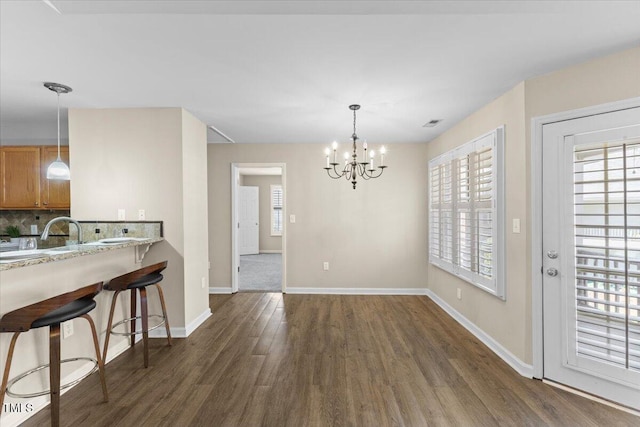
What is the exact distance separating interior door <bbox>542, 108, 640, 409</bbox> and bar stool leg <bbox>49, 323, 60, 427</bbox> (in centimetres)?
349

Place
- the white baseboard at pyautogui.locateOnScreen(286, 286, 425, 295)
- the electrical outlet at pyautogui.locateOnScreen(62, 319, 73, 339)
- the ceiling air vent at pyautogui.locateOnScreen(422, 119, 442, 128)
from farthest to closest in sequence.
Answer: the white baseboard at pyautogui.locateOnScreen(286, 286, 425, 295) < the ceiling air vent at pyautogui.locateOnScreen(422, 119, 442, 128) < the electrical outlet at pyautogui.locateOnScreen(62, 319, 73, 339)

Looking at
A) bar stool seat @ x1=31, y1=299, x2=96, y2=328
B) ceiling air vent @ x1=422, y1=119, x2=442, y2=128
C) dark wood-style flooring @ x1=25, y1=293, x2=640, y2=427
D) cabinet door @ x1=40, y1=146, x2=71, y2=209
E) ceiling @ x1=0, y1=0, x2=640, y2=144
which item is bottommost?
dark wood-style flooring @ x1=25, y1=293, x2=640, y2=427

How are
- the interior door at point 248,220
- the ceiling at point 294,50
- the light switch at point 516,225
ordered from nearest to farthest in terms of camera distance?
the ceiling at point 294,50, the light switch at point 516,225, the interior door at point 248,220

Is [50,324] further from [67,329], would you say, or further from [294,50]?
[294,50]

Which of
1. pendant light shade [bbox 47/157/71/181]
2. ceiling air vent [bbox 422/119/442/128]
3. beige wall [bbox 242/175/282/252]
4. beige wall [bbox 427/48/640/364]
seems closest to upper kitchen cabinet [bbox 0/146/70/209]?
pendant light shade [bbox 47/157/71/181]

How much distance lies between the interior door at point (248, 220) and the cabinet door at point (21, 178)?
17.3 feet

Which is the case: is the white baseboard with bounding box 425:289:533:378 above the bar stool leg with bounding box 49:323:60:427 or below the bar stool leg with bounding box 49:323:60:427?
below

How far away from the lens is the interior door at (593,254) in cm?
214

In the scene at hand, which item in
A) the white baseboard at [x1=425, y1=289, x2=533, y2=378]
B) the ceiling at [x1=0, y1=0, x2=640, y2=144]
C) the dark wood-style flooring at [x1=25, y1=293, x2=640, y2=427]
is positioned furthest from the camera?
the white baseboard at [x1=425, y1=289, x2=533, y2=378]

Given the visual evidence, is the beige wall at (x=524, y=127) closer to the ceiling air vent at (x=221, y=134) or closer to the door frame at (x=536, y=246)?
the door frame at (x=536, y=246)

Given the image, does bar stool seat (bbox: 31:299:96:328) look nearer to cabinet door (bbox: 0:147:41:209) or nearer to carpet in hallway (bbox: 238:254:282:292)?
cabinet door (bbox: 0:147:41:209)

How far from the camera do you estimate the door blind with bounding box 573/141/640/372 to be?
6.97ft

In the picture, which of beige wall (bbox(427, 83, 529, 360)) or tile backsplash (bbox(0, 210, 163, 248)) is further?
tile backsplash (bbox(0, 210, 163, 248))

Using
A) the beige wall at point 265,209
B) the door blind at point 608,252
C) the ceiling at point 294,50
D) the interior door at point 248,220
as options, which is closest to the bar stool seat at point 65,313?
the ceiling at point 294,50
